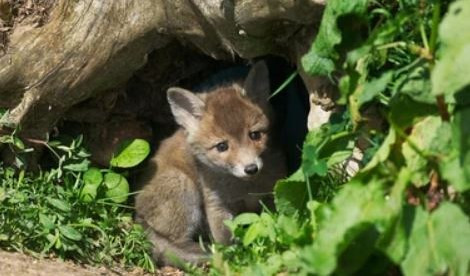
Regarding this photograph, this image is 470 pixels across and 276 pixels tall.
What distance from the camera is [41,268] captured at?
17.1 ft

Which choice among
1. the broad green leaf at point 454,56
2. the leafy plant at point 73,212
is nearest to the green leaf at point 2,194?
the leafy plant at point 73,212

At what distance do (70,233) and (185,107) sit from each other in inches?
51.9

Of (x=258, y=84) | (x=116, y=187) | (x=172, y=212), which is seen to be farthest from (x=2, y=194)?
(x=258, y=84)

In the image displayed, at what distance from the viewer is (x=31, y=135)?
6.20 meters

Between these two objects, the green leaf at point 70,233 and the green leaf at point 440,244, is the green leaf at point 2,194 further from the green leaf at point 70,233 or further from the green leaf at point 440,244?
the green leaf at point 440,244

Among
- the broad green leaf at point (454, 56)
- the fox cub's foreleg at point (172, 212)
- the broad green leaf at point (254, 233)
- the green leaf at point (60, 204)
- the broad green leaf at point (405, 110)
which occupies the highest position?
the broad green leaf at point (454, 56)

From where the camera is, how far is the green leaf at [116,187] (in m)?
6.25

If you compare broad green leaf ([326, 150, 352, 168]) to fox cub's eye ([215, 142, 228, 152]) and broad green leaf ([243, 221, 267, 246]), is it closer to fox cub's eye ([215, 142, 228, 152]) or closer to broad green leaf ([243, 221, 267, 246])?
broad green leaf ([243, 221, 267, 246])

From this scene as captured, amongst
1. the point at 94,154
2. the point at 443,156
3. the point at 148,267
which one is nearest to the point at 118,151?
the point at 94,154

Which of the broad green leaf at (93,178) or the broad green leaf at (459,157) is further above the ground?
the broad green leaf at (459,157)

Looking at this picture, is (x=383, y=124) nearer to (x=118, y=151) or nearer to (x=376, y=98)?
A: (x=376, y=98)

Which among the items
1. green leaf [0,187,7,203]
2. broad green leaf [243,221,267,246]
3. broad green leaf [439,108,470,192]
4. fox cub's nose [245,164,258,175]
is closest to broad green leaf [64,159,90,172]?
green leaf [0,187,7,203]

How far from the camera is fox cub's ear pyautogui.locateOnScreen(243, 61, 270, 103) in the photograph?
6.20 metres

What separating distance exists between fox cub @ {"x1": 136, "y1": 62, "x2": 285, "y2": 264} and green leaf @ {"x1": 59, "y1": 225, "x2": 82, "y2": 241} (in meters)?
0.77
